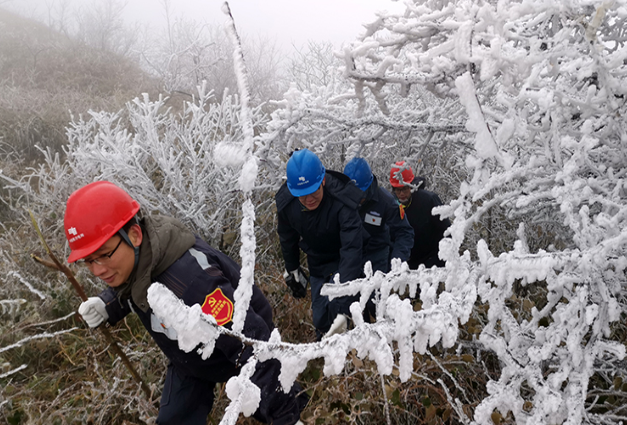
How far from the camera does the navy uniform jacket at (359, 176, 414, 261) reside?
3367mm

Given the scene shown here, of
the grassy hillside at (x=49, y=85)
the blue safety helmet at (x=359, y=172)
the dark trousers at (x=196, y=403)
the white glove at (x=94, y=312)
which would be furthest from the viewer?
the grassy hillside at (x=49, y=85)

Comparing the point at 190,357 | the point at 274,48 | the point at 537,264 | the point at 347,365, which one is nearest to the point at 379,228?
the point at 347,365

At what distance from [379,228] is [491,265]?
2.50m

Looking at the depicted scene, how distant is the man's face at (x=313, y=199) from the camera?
2984 millimetres

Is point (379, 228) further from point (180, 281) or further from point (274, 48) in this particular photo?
point (274, 48)

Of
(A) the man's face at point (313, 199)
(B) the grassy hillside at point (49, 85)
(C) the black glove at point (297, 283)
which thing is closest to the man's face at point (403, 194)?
(A) the man's face at point (313, 199)

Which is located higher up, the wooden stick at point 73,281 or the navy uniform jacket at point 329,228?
the wooden stick at point 73,281

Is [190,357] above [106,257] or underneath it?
underneath

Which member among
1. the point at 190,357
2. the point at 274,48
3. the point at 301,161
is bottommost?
the point at 274,48

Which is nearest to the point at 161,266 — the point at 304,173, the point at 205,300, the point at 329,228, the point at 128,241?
the point at 128,241

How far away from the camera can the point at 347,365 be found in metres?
2.62

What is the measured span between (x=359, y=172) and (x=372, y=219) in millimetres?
460

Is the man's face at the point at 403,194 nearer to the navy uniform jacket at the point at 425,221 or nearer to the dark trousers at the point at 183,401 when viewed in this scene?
the navy uniform jacket at the point at 425,221

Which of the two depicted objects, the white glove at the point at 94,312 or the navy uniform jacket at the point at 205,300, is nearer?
the navy uniform jacket at the point at 205,300
